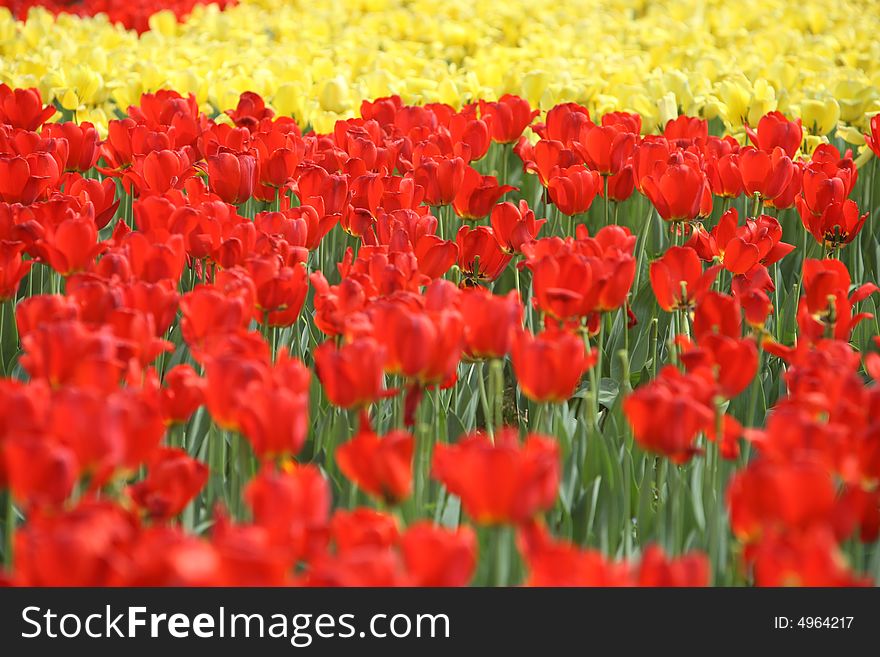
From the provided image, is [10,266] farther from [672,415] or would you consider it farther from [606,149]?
[606,149]

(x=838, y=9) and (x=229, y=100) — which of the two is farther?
(x=838, y=9)

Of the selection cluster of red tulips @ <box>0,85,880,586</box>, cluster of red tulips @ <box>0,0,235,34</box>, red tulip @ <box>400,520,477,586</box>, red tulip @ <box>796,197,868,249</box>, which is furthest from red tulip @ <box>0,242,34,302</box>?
cluster of red tulips @ <box>0,0,235,34</box>

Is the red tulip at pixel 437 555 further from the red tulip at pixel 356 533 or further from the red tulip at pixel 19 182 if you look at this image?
the red tulip at pixel 19 182

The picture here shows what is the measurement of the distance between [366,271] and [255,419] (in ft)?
2.47

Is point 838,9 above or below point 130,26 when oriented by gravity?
below

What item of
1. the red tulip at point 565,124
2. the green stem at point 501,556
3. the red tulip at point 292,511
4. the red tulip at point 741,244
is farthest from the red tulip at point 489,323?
the red tulip at point 565,124

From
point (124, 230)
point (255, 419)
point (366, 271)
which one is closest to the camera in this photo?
point (255, 419)

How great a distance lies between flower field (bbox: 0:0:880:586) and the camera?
1.25 metres

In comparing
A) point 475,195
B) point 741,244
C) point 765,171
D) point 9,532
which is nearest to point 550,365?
point 9,532

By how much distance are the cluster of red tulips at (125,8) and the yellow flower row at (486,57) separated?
0.56 m

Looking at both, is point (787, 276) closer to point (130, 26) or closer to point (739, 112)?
point (739, 112)

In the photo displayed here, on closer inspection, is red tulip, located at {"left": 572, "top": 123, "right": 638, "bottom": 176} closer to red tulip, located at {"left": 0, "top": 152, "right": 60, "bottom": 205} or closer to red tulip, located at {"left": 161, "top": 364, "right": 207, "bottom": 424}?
red tulip, located at {"left": 0, "top": 152, "right": 60, "bottom": 205}
